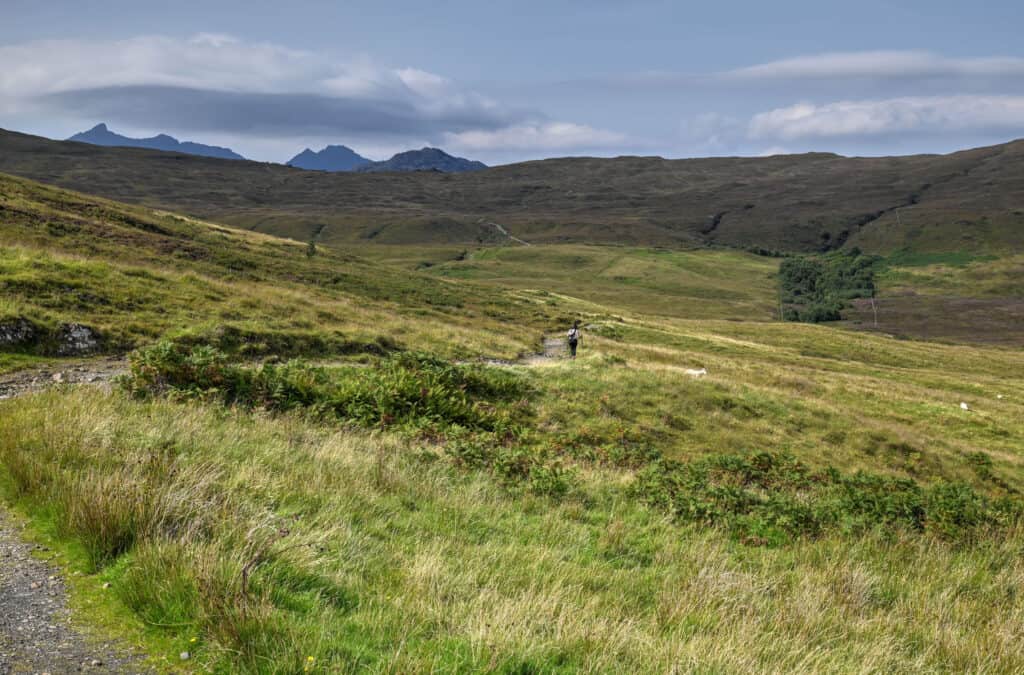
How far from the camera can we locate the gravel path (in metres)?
4.12

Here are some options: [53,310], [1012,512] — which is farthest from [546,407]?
[53,310]

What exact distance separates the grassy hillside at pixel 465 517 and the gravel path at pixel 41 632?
0.63 ft

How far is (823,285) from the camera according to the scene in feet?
487

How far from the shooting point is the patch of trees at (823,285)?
124250 mm

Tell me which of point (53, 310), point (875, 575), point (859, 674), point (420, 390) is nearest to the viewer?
point (859, 674)

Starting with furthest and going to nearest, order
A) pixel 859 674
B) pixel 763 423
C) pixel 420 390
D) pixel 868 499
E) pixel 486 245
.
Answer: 1. pixel 486 245
2. pixel 763 423
3. pixel 420 390
4. pixel 868 499
5. pixel 859 674

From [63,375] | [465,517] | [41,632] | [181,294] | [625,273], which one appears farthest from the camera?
[625,273]

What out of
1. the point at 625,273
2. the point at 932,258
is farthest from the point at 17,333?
the point at 932,258

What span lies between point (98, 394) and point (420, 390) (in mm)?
6765

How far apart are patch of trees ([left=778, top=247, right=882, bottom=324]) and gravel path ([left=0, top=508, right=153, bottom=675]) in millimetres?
126342

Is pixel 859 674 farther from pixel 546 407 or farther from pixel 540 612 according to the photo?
pixel 546 407

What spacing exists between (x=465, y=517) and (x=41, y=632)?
4284 millimetres

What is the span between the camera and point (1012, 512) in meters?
11.7

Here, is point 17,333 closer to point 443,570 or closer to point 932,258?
point 443,570
